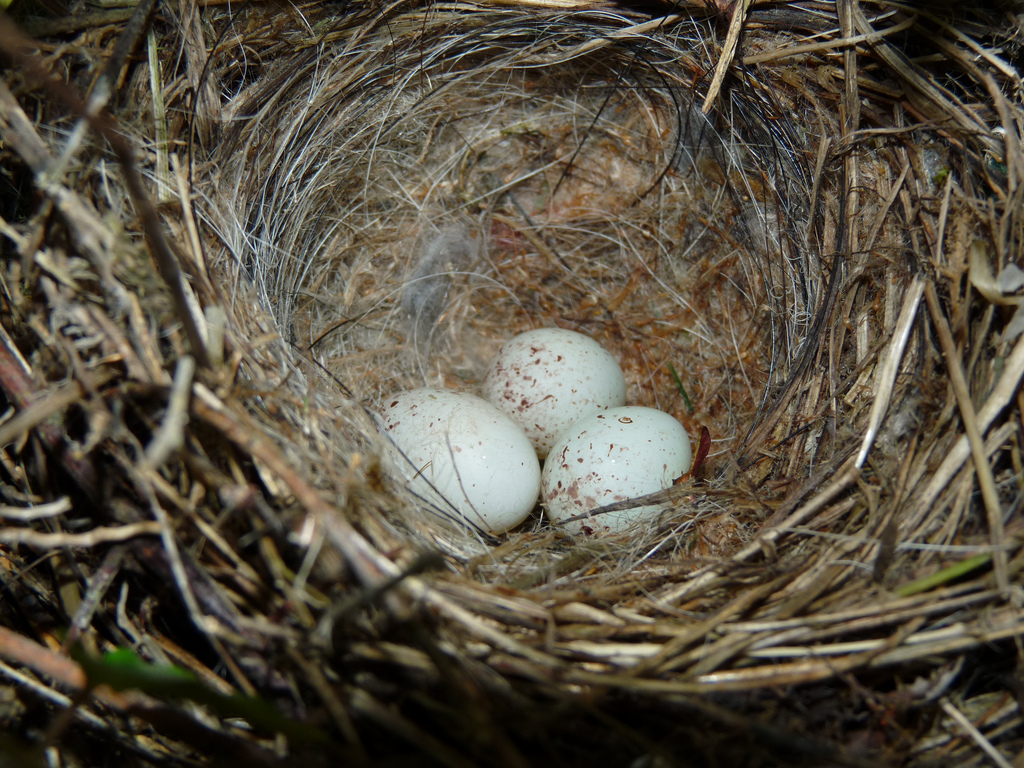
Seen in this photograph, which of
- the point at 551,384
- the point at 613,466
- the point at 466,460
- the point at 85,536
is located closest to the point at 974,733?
the point at 613,466

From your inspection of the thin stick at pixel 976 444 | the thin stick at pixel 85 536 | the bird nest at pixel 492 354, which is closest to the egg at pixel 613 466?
the bird nest at pixel 492 354

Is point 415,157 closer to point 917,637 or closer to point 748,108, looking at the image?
point 748,108

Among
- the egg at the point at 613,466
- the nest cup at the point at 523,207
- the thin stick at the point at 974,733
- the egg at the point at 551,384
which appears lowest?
the thin stick at the point at 974,733

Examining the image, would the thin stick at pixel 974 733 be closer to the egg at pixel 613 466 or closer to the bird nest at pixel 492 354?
the bird nest at pixel 492 354

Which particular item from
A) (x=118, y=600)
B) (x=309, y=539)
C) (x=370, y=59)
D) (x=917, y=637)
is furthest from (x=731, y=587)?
(x=370, y=59)

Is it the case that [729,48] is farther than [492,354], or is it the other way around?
[492,354]

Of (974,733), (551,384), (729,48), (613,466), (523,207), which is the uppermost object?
(729,48)

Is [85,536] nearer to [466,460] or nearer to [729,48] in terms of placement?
[466,460]
